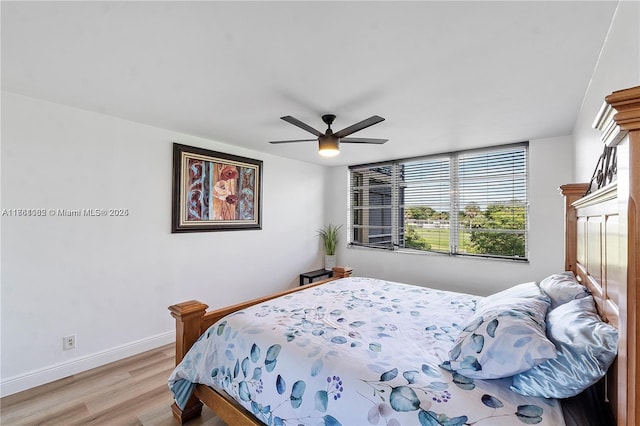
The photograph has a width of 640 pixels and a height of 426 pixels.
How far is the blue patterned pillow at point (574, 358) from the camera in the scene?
0.92 meters

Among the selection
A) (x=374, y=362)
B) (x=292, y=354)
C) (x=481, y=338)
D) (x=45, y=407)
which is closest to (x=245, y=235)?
(x=45, y=407)

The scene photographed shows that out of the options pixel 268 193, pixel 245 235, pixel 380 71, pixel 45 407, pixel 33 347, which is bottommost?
pixel 45 407

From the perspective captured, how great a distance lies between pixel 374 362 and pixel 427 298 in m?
1.29

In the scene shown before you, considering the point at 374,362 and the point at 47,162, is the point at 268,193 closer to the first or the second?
the point at 47,162

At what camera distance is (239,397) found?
160 centimetres

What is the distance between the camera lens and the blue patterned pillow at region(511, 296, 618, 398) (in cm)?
92

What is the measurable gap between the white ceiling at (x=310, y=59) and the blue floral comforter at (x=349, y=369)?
166 centimetres

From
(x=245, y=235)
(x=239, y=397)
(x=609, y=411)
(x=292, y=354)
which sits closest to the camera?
(x=609, y=411)

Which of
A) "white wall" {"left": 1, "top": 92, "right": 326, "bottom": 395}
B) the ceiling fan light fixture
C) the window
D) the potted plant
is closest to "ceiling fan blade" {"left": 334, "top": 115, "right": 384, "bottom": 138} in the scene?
the ceiling fan light fixture

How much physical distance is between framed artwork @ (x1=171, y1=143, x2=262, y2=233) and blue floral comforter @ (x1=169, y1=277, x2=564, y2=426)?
168cm

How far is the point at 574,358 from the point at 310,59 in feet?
6.20

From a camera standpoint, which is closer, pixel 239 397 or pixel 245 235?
pixel 239 397

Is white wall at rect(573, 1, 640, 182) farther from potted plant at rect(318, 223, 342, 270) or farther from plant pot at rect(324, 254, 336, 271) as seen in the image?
plant pot at rect(324, 254, 336, 271)

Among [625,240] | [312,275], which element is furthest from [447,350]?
[312,275]
